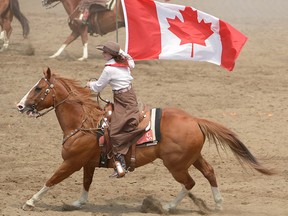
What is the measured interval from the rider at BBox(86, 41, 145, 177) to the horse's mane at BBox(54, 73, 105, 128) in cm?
20

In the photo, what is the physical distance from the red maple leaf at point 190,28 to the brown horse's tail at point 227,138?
3544 millimetres

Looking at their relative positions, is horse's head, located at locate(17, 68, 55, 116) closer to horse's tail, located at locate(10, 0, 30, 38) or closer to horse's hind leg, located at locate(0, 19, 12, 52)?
horse's hind leg, located at locate(0, 19, 12, 52)

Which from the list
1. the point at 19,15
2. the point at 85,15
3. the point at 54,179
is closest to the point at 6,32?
the point at 19,15

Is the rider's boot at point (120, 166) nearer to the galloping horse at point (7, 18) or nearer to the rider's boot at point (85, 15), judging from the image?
the rider's boot at point (85, 15)

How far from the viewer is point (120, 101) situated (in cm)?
1032

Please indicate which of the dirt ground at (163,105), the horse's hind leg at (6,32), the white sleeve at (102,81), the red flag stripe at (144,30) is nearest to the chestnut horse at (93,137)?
the white sleeve at (102,81)

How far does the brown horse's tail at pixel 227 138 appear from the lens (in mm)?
10391

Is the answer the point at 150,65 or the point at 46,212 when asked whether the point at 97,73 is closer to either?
the point at 150,65

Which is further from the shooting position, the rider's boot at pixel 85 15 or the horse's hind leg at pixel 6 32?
the horse's hind leg at pixel 6 32

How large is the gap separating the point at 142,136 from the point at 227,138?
106 centimetres

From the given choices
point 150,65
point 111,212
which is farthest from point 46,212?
point 150,65

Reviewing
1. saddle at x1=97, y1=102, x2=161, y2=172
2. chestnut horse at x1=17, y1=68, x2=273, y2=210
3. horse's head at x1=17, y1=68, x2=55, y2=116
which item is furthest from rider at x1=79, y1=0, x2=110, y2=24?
saddle at x1=97, y1=102, x2=161, y2=172

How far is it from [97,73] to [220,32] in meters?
5.35

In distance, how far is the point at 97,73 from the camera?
60.8ft
